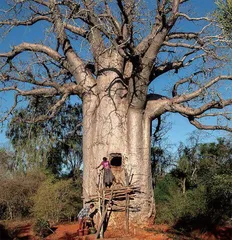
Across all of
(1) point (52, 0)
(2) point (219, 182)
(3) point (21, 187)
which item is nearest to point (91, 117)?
(1) point (52, 0)

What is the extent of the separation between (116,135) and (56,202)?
3.80 metres

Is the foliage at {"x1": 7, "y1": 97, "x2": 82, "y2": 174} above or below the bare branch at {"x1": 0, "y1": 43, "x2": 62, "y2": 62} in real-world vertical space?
below

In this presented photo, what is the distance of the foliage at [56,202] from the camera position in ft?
37.6

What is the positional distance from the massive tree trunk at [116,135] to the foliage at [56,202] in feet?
9.57

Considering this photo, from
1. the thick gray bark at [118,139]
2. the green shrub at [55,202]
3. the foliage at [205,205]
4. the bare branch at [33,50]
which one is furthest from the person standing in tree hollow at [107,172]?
the green shrub at [55,202]

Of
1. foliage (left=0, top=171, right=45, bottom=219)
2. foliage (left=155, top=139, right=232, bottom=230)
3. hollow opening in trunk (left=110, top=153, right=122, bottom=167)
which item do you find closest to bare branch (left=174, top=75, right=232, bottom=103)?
hollow opening in trunk (left=110, top=153, right=122, bottom=167)

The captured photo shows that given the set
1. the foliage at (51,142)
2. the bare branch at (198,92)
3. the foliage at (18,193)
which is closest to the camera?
the bare branch at (198,92)

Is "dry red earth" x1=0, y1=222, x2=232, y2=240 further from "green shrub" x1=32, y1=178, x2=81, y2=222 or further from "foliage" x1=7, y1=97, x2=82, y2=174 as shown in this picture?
"foliage" x1=7, y1=97, x2=82, y2=174

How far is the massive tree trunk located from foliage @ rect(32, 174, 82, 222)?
2916mm

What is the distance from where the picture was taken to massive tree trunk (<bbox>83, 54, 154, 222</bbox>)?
874 centimetres

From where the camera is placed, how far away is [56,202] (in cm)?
1149

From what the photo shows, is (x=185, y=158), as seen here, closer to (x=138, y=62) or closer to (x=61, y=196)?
(x=61, y=196)

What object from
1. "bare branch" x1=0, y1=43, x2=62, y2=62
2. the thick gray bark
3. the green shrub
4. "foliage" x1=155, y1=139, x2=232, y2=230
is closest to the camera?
the thick gray bark

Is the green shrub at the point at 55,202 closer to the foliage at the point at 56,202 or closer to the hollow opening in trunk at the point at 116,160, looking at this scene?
the foliage at the point at 56,202
